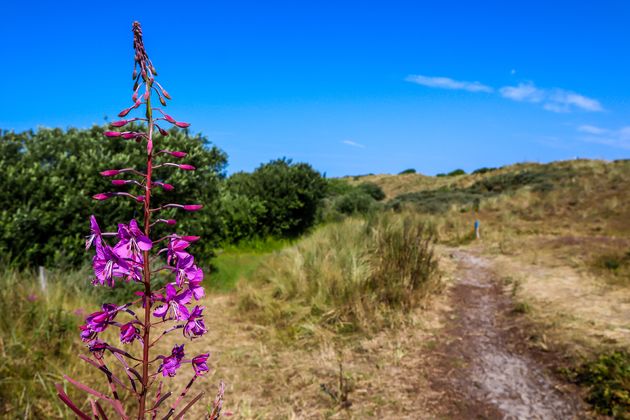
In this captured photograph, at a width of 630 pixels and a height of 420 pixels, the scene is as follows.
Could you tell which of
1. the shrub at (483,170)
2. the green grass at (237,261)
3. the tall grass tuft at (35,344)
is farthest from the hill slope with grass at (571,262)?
the shrub at (483,170)

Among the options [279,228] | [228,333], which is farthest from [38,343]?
[279,228]

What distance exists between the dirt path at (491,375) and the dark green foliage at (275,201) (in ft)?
22.5

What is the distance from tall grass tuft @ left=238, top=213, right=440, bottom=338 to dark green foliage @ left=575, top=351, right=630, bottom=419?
210cm

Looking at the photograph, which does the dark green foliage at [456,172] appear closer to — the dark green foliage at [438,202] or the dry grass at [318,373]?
the dark green foliage at [438,202]

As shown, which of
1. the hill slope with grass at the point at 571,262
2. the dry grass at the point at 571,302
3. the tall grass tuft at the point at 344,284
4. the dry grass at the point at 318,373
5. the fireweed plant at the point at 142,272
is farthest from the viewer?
the tall grass tuft at the point at 344,284

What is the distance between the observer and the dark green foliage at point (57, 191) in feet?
19.2

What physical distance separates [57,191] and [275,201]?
7.14 m

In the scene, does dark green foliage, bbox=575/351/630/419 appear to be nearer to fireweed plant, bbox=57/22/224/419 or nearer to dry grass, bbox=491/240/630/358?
dry grass, bbox=491/240/630/358

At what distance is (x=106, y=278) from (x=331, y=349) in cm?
399

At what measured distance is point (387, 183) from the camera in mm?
49625

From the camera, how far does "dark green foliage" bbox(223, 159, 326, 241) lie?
1209cm

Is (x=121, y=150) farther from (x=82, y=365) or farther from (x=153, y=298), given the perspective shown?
(x=153, y=298)

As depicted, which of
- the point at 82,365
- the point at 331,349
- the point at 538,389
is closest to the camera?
the point at 82,365

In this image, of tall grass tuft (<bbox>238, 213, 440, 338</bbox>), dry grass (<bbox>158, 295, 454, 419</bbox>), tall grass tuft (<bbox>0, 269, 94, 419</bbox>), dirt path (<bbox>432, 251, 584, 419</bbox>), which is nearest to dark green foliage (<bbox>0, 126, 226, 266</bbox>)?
tall grass tuft (<bbox>0, 269, 94, 419</bbox>)
